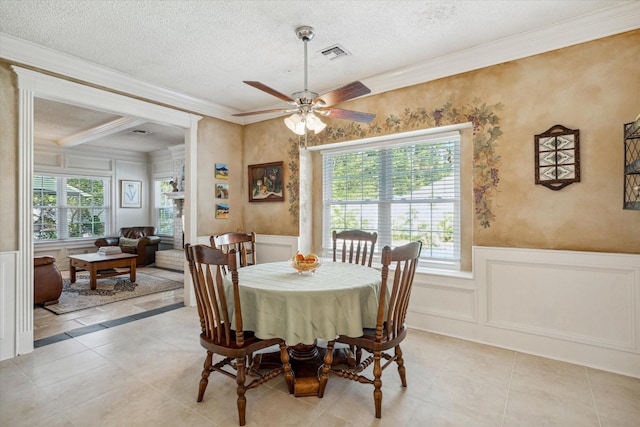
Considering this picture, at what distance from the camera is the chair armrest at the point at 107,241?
7062mm

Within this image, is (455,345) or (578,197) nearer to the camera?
(578,197)

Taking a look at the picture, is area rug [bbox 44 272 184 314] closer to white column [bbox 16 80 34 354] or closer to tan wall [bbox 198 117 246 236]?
white column [bbox 16 80 34 354]

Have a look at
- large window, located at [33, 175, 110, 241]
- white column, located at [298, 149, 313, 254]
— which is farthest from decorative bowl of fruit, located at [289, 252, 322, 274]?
large window, located at [33, 175, 110, 241]

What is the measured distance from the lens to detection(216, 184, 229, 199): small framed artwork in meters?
4.69

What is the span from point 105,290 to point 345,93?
16.3 ft

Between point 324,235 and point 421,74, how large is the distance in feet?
7.53

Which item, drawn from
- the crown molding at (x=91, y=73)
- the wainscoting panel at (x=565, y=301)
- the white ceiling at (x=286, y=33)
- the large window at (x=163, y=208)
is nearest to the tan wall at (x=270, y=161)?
the crown molding at (x=91, y=73)

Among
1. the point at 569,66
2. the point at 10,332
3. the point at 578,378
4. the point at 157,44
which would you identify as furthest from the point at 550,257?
the point at 10,332

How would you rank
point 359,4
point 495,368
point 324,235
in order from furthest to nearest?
point 324,235 → point 495,368 → point 359,4

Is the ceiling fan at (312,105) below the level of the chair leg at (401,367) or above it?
above

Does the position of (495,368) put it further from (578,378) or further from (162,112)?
(162,112)

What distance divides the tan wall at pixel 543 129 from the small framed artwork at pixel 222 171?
2.58 meters

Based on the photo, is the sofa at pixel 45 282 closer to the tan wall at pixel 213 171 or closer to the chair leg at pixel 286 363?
the tan wall at pixel 213 171

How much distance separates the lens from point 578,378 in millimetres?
2426
